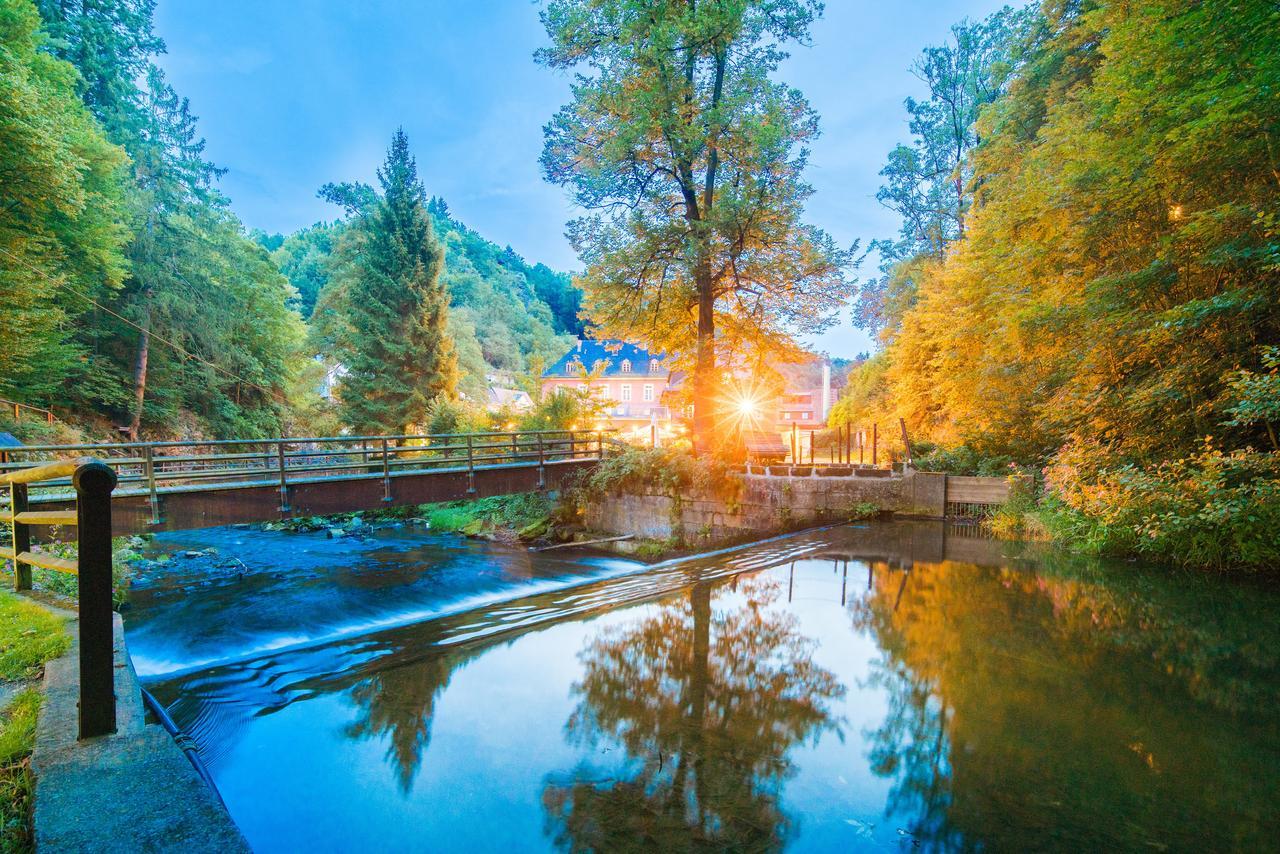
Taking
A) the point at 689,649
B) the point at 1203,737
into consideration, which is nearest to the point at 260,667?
the point at 689,649

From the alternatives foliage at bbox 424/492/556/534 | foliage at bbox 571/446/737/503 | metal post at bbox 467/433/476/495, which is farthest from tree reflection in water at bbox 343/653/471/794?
foliage at bbox 424/492/556/534

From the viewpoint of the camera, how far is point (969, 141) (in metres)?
23.0

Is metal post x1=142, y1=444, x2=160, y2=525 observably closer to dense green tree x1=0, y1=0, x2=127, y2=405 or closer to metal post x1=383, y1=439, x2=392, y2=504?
metal post x1=383, y1=439, x2=392, y2=504

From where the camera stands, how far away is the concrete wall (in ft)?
45.4

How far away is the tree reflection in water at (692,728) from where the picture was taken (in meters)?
2.94

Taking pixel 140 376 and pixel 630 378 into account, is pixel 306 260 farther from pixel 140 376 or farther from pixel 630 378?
pixel 140 376

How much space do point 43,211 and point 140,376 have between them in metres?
7.66

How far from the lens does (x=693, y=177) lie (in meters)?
15.2

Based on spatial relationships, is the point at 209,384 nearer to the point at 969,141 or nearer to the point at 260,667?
the point at 260,667

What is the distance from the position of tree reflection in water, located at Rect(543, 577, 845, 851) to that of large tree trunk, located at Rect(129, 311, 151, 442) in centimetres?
2260

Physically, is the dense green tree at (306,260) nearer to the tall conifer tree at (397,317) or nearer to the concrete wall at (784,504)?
the tall conifer tree at (397,317)

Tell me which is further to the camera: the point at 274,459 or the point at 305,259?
the point at 305,259

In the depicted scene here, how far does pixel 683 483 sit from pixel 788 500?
2.64m

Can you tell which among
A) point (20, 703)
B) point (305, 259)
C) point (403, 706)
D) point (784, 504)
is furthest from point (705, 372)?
point (305, 259)
